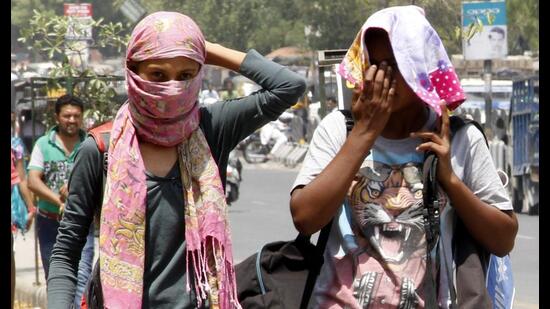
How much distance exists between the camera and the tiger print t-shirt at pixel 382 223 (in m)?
3.36

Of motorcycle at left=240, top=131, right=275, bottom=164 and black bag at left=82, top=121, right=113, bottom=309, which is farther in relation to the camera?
motorcycle at left=240, top=131, right=275, bottom=164

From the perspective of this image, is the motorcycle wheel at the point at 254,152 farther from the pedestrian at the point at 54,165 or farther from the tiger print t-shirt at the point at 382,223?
the tiger print t-shirt at the point at 382,223

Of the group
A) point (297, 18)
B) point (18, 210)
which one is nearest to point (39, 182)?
point (18, 210)

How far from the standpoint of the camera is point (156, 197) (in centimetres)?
365

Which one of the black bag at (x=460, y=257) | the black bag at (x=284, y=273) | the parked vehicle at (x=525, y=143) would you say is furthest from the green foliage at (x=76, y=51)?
the parked vehicle at (x=525, y=143)

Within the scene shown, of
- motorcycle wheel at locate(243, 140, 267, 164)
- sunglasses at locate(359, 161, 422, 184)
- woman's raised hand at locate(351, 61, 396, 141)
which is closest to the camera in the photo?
woman's raised hand at locate(351, 61, 396, 141)

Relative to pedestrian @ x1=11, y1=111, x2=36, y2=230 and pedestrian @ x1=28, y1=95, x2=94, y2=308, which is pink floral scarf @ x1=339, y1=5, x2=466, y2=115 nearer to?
pedestrian @ x1=28, y1=95, x2=94, y2=308

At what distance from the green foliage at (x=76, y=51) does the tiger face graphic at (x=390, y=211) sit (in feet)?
24.2

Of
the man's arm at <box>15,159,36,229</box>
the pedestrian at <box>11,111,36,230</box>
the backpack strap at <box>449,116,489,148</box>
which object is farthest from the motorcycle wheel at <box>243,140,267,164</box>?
the backpack strap at <box>449,116,489,148</box>

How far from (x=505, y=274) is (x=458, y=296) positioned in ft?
1.00

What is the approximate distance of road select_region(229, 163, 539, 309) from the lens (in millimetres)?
11824

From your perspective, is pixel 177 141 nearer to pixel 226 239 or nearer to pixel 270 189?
pixel 226 239

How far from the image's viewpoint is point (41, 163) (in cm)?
934

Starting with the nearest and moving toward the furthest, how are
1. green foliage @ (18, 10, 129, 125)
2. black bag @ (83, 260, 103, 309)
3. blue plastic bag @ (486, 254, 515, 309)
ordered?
1. blue plastic bag @ (486, 254, 515, 309)
2. black bag @ (83, 260, 103, 309)
3. green foliage @ (18, 10, 129, 125)
